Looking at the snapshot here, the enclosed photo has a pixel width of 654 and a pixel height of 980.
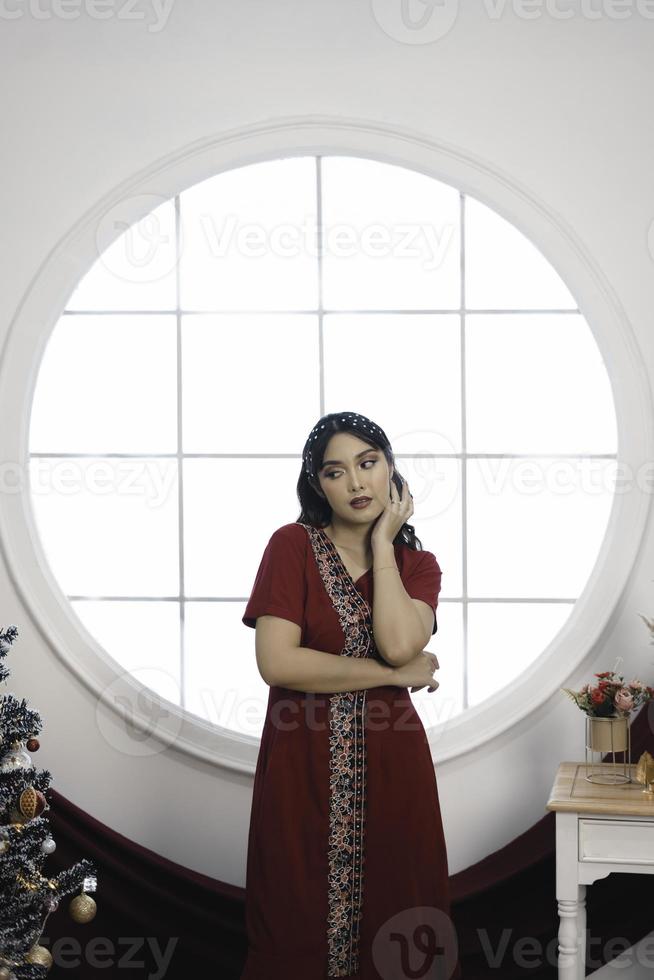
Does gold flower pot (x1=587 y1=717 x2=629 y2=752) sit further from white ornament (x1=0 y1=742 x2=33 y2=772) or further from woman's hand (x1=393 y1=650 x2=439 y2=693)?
white ornament (x1=0 y1=742 x2=33 y2=772)

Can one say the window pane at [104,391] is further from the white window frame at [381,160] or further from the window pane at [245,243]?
the white window frame at [381,160]

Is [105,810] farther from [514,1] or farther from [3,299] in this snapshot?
A: [514,1]

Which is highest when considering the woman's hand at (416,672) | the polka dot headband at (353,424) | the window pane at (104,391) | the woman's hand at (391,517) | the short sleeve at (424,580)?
the window pane at (104,391)

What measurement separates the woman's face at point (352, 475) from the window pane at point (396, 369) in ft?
3.71

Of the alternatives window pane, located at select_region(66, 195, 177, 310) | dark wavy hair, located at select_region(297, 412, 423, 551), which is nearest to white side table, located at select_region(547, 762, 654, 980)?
dark wavy hair, located at select_region(297, 412, 423, 551)

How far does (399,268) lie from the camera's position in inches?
131

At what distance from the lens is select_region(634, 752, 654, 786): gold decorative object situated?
7.80ft

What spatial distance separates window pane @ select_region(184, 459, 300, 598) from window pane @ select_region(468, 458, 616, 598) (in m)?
0.67

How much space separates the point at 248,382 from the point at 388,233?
697 millimetres

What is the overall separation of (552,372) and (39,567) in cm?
183

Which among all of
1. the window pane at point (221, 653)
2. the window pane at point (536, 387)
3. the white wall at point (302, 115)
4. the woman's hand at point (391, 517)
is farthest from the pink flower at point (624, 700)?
the window pane at point (221, 653)

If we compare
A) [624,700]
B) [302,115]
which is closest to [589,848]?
[624,700]

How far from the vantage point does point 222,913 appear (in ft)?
9.08

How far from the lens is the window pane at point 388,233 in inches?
127
